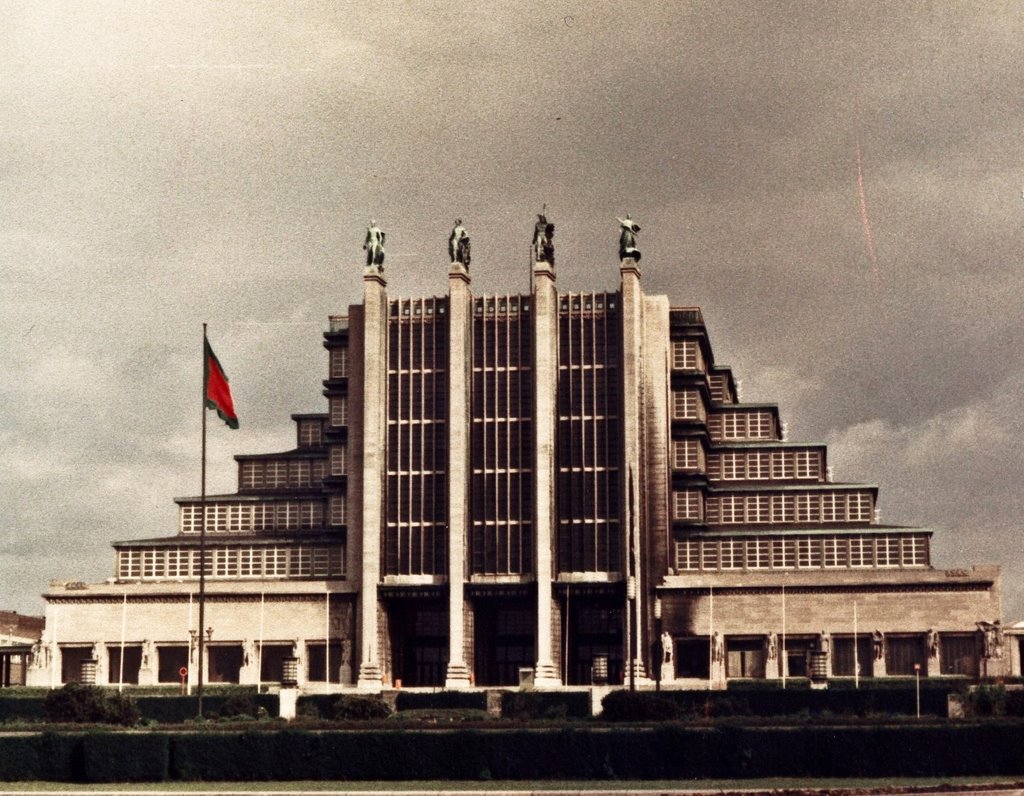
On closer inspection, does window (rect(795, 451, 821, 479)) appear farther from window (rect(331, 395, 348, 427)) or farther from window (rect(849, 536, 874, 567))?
window (rect(331, 395, 348, 427))

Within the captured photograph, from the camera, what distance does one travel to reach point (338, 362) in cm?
13300

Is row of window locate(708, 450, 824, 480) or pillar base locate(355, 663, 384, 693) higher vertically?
row of window locate(708, 450, 824, 480)

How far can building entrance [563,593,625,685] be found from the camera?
120 metres

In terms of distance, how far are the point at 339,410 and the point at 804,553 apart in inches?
1441

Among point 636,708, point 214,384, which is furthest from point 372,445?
point 636,708

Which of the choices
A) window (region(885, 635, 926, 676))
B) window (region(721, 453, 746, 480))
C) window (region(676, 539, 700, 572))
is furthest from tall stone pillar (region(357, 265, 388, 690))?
window (region(885, 635, 926, 676))

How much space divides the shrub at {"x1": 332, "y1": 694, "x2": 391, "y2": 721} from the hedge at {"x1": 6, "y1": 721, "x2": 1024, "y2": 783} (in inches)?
1009

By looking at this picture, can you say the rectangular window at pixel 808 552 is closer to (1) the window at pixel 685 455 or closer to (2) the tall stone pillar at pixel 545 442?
(1) the window at pixel 685 455

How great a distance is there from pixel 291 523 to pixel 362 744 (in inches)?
3152

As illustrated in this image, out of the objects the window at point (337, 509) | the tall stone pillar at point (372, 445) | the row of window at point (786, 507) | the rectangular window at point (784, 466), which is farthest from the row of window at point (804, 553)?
the window at point (337, 509)

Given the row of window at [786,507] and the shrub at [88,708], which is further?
the row of window at [786,507]

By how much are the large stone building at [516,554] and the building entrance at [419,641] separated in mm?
163

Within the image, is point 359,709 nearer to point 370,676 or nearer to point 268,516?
point 370,676

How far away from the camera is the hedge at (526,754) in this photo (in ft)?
164
